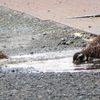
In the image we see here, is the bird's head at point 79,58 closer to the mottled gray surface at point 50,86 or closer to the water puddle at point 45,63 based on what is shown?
the water puddle at point 45,63

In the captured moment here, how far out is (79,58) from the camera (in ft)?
34.8

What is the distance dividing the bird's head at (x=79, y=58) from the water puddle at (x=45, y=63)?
118 mm

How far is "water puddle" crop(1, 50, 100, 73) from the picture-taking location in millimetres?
9656

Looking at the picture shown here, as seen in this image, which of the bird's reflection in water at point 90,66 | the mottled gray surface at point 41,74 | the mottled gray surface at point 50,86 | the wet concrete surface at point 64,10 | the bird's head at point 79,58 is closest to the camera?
the mottled gray surface at point 50,86

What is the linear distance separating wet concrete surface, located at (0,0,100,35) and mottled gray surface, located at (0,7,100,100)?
1.07 feet

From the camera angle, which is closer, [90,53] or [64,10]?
[90,53]

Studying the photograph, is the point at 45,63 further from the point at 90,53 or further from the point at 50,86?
the point at 50,86

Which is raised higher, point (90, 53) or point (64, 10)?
point (64, 10)

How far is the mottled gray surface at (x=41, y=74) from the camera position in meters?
7.32

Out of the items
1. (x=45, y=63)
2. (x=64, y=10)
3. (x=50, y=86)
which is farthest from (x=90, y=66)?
(x=64, y=10)

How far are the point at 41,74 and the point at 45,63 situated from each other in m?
1.54

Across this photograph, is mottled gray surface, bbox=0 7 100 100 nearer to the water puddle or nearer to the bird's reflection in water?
the water puddle

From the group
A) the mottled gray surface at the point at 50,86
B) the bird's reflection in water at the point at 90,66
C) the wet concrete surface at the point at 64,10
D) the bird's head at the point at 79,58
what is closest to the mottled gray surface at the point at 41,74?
the mottled gray surface at the point at 50,86

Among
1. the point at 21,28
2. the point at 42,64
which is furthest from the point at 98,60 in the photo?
the point at 21,28
